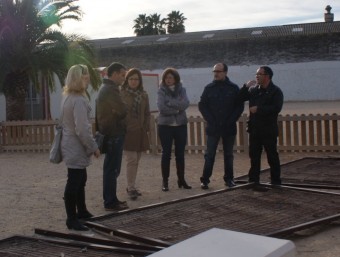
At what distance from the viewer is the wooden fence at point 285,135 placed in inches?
463

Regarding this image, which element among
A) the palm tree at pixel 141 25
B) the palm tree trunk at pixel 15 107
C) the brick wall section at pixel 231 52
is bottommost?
the palm tree trunk at pixel 15 107

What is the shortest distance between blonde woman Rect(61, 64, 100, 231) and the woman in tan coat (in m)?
1.57

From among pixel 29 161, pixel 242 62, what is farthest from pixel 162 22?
pixel 29 161

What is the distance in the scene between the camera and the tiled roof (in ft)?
158

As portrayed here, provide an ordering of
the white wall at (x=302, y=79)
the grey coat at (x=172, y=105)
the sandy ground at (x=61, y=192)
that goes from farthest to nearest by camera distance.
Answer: the white wall at (x=302, y=79) → the grey coat at (x=172, y=105) → the sandy ground at (x=61, y=192)

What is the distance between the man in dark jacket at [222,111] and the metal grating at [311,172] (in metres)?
0.73

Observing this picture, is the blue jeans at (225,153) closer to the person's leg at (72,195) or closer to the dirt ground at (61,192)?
the dirt ground at (61,192)

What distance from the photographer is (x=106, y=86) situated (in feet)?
22.1

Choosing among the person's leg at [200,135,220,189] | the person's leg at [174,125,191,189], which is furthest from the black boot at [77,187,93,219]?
the person's leg at [200,135,220,189]

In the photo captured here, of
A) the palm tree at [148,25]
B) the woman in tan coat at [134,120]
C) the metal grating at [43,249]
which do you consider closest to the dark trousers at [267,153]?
the woman in tan coat at [134,120]

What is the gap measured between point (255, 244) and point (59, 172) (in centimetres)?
817

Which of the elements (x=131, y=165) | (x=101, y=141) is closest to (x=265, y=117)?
(x=131, y=165)

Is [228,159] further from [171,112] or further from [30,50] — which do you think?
[30,50]

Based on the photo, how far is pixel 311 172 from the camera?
9.04m
